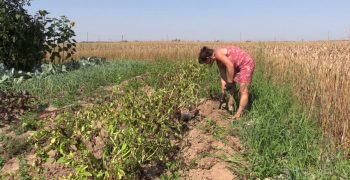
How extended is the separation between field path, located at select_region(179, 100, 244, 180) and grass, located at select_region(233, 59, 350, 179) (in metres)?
0.20

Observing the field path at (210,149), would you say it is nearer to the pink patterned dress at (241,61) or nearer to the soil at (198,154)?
the soil at (198,154)

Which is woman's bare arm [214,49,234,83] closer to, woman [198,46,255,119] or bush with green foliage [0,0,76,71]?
woman [198,46,255,119]

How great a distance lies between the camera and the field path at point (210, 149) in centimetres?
470

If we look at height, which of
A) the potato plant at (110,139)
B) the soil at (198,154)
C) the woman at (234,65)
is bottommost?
the soil at (198,154)

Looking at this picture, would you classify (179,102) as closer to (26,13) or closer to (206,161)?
(206,161)

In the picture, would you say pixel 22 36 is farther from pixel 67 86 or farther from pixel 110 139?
pixel 110 139

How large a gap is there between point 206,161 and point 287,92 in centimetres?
312

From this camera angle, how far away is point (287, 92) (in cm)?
750

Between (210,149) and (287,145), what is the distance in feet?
3.08

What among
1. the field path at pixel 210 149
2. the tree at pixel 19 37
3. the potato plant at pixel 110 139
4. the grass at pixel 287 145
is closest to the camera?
the potato plant at pixel 110 139

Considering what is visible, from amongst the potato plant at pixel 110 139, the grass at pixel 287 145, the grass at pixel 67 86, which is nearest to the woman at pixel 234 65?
the grass at pixel 287 145

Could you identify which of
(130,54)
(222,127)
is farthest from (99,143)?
(130,54)

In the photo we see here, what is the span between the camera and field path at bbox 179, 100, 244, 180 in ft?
15.4

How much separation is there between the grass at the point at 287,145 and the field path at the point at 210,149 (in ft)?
0.66
